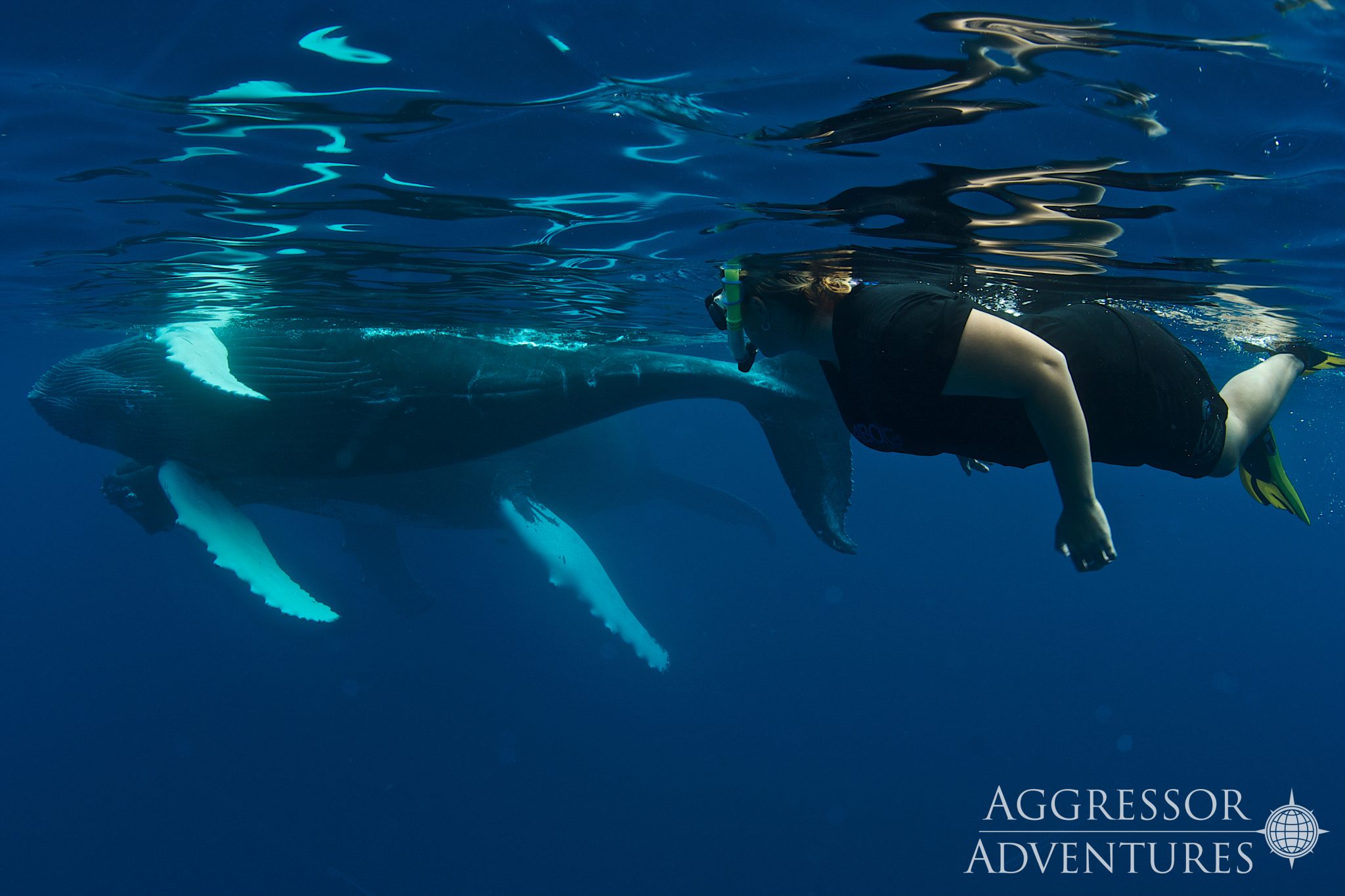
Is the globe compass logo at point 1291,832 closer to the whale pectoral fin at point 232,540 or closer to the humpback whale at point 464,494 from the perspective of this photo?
the humpback whale at point 464,494

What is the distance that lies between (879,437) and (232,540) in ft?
29.3

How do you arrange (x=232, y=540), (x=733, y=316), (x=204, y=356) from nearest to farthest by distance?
1. (x=733, y=316)
2. (x=232, y=540)
3. (x=204, y=356)

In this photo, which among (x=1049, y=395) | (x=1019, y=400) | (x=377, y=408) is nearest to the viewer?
(x=1049, y=395)

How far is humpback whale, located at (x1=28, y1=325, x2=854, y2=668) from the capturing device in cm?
984

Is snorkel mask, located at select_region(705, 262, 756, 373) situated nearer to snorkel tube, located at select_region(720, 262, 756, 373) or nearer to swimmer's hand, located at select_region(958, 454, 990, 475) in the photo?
snorkel tube, located at select_region(720, 262, 756, 373)

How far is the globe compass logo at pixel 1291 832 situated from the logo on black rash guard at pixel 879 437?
111 feet

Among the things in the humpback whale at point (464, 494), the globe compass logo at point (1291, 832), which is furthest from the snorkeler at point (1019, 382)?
the globe compass logo at point (1291, 832)

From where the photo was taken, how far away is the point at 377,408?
34.7 feet

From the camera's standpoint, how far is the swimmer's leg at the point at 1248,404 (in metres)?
4.22

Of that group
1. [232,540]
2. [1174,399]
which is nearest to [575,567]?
[232,540]

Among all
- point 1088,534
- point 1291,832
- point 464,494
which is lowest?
point 1291,832

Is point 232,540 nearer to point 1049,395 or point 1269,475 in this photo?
point 1049,395

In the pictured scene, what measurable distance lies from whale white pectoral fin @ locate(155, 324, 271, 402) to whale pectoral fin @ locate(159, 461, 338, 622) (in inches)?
58.5

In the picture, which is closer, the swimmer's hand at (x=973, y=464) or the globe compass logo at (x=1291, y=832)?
the swimmer's hand at (x=973, y=464)
